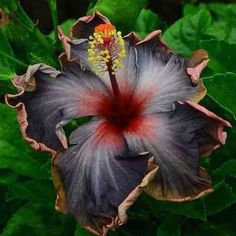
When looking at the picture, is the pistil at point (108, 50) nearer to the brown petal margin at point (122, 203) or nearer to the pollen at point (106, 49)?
the pollen at point (106, 49)

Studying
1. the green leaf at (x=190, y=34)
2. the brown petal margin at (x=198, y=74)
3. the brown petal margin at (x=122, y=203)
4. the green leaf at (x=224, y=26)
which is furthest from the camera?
the green leaf at (x=224, y=26)

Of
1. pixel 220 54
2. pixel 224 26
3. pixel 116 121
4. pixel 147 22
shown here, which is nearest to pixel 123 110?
pixel 116 121

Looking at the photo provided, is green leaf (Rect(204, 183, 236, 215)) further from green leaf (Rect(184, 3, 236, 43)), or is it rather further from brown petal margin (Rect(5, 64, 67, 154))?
green leaf (Rect(184, 3, 236, 43))

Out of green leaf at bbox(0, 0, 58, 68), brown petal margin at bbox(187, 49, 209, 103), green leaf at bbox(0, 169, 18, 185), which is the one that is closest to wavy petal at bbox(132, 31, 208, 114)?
brown petal margin at bbox(187, 49, 209, 103)

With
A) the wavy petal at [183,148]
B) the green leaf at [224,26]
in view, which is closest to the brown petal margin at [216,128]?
the wavy petal at [183,148]

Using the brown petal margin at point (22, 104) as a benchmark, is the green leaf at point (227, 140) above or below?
below

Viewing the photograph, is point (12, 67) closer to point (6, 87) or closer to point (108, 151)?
point (6, 87)
